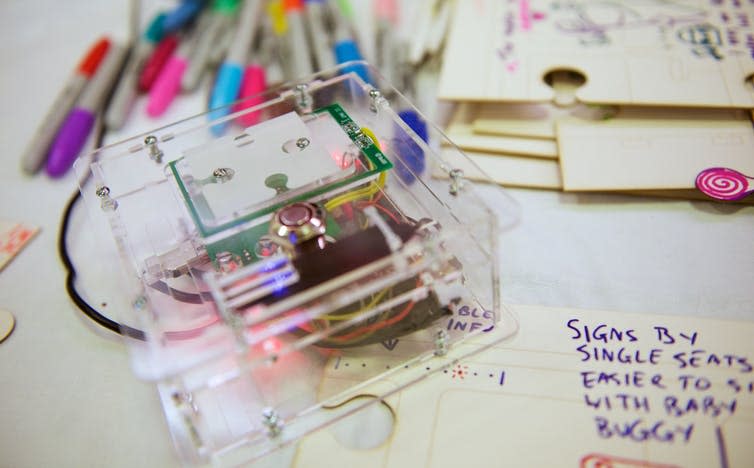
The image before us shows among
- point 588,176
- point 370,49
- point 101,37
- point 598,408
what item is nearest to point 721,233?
point 588,176

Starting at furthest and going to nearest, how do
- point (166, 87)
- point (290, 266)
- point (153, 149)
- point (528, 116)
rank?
1. point (166, 87)
2. point (528, 116)
3. point (153, 149)
4. point (290, 266)

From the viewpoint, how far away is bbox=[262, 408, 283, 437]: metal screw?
1.60 feet

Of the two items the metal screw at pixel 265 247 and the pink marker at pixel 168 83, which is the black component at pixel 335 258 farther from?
the pink marker at pixel 168 83

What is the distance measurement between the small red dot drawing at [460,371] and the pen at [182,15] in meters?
0.65

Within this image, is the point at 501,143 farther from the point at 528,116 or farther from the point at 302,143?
the point at 302,143

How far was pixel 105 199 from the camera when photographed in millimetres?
567

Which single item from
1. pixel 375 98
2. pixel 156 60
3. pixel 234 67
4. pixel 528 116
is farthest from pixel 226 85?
pixel 528 116

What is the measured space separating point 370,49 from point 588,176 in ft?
1.21

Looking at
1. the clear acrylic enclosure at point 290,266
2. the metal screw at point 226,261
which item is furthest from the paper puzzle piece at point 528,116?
the metal screw at point 226,261

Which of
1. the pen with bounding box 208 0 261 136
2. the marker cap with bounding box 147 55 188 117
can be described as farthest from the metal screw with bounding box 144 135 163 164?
the marker cap with bounding box 147 55 188 117

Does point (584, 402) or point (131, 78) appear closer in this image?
point (584, 402)

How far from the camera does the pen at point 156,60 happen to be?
0.84 meters

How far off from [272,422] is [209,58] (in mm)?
546

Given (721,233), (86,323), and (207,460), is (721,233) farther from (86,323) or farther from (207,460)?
(86,323)
